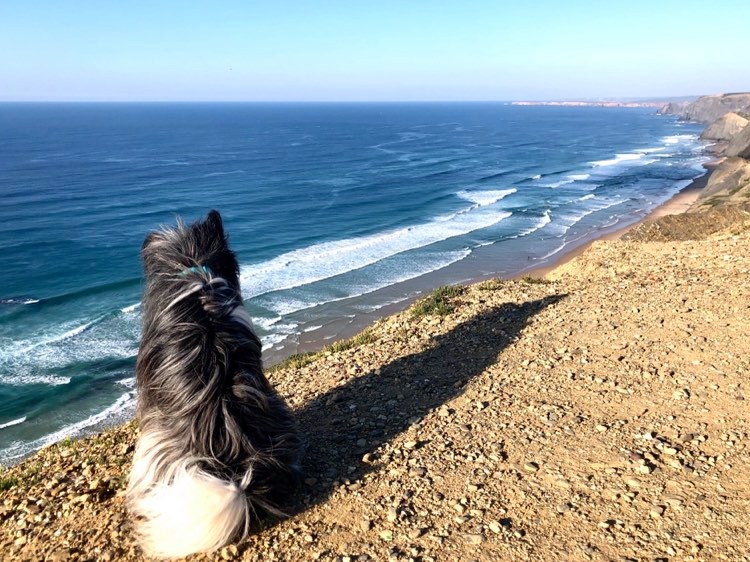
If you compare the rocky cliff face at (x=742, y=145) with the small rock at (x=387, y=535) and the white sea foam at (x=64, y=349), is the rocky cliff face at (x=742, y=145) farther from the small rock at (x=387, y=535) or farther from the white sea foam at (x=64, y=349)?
the small rock at (x=387, y=535)

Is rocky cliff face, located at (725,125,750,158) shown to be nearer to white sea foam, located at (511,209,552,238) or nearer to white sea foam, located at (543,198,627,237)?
white sea foam, located at (543,198,627,237)

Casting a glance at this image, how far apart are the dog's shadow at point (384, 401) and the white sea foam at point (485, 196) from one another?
36.5 m

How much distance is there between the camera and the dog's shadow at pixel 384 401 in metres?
5.64

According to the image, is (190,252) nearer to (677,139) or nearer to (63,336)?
(63,336)

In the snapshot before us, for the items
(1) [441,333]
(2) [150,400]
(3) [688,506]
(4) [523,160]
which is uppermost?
(2) [150,400]

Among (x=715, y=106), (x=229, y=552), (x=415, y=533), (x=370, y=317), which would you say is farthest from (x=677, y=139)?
(x=229, y=552)

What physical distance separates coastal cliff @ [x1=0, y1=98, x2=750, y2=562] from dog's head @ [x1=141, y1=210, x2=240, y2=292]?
6.91 ft

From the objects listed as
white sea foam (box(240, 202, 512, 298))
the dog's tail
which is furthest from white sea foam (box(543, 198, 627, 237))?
the dog's tail

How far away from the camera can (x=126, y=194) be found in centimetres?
4584

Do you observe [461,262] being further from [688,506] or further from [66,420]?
[688,506]

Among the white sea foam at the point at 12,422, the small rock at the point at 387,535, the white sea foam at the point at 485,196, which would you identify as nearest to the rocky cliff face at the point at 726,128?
the white sea foam at the point at 485,196

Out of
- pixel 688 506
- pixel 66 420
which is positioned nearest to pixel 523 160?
pixel 66 420

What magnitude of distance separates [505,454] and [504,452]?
0.14 feet

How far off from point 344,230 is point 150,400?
3197 centimetres
